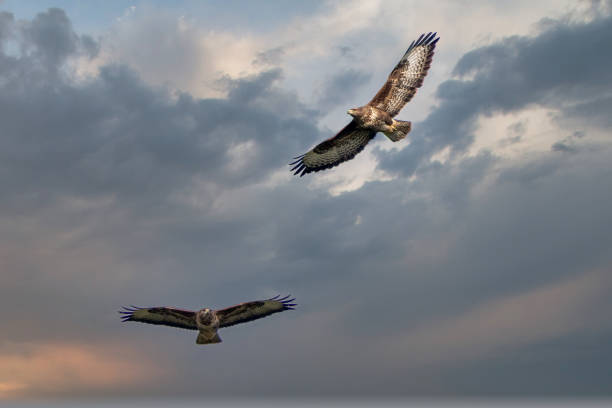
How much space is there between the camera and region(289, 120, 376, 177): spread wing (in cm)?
1884

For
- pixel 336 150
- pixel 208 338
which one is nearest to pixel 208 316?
pixel 208 338

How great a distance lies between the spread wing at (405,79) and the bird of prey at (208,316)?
23.4 feet

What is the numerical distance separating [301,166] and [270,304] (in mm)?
5634

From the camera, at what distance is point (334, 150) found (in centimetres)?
1948

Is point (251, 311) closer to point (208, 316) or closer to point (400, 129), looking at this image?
point (208, 316)

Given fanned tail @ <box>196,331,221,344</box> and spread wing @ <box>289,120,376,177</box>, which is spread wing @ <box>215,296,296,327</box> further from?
spread wing @ <box>289,120,376,177</box>

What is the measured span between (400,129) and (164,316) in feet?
31.2

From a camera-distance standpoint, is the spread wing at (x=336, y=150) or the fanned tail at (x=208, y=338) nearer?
the fanned tail at (x=208, y=338)

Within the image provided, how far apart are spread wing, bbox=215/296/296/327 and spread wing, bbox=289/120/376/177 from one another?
5382 mm

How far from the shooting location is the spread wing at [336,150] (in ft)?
61.8

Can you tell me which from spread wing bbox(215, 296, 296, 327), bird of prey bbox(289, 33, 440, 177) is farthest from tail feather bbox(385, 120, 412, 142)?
spread wing bbox(215, 296, 296, 327)

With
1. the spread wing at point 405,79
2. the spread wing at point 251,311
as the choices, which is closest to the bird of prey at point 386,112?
the spread wing at point 405,79

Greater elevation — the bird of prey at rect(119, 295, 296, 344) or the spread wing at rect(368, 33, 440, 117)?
the spread wing at rect(368, 33, 440, 117)

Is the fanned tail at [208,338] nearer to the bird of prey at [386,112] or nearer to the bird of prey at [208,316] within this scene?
the bird of prey at [208,316]
